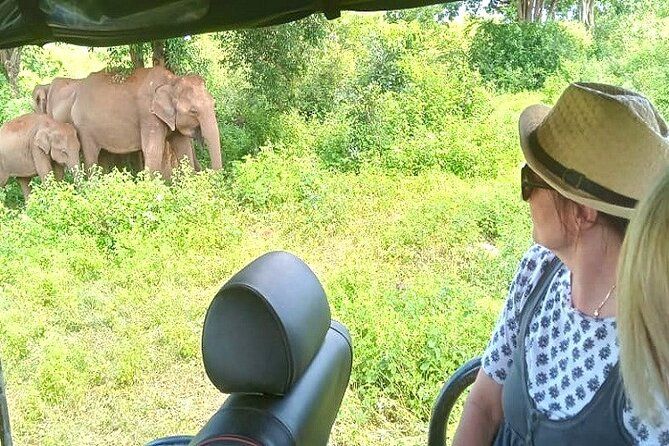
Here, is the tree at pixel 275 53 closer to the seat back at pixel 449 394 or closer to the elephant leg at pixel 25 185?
the elephant leg at pixel 25 185

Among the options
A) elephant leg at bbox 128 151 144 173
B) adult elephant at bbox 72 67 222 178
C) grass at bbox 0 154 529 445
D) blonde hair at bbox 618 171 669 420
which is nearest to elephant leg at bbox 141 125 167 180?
adult elephant at bbox 72 67 222 178

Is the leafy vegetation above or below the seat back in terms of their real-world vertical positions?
below

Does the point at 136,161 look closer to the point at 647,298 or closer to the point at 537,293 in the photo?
the point at 537,293

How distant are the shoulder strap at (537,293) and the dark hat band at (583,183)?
18 centimetres

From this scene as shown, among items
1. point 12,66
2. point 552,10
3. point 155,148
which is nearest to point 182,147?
point 155,148

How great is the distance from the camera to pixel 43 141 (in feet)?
20.7

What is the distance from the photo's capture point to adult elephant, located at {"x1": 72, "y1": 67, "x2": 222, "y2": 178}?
6.39 m

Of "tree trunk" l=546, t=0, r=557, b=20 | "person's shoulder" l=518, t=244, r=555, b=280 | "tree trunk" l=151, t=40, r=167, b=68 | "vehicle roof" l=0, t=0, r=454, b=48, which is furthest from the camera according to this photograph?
"tree trunk" l=546, t=0, r=557, b=20

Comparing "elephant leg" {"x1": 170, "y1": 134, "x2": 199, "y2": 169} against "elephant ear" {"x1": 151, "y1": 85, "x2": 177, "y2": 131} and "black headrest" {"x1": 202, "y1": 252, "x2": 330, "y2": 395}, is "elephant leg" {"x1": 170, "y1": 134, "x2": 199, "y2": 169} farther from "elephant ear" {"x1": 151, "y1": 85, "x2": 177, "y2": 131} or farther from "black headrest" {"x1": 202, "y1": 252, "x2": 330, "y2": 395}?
"black headrest" {"x1": 202, "y1": 252, "x2": 330, "y2": 395}

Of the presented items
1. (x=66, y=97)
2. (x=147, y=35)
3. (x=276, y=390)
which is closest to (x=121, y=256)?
(x=66, y=97)

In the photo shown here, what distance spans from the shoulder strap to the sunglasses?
13 cm

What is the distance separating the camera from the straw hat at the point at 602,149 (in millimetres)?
1170

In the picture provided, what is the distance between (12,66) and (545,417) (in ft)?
23.4

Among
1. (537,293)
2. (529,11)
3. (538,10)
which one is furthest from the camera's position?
(538,10)
